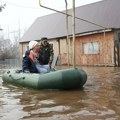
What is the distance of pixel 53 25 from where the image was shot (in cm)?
3222

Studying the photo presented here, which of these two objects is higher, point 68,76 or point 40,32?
A: point 40,32

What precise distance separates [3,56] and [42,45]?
25413mm

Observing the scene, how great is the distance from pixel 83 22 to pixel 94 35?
103 inches

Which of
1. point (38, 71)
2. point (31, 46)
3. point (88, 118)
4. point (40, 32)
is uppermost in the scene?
point (40, 32)

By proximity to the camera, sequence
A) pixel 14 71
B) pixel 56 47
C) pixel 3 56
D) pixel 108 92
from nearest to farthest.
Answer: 1. pixel 108 92
2. pixel 14 71
3. pixel 56 47
4. pixel 3 56

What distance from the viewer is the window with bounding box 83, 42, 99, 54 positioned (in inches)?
1013

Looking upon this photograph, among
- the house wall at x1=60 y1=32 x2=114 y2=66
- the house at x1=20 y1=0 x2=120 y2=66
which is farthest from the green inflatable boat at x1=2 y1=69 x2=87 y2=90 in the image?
the house wall at x1=60 y1=32 x2=114 y2=66

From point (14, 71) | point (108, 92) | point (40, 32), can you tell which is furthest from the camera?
point (40, 32)

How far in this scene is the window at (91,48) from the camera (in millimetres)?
25737

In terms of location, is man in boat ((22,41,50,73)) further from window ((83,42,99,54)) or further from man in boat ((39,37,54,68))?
window ((83,42,99,54))

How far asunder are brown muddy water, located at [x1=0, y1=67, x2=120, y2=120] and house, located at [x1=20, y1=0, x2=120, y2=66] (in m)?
14.7

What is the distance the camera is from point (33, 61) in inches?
434

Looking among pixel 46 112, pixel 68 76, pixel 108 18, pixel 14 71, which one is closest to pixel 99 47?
pixel 108 18

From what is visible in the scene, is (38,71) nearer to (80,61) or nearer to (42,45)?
(42,45)
